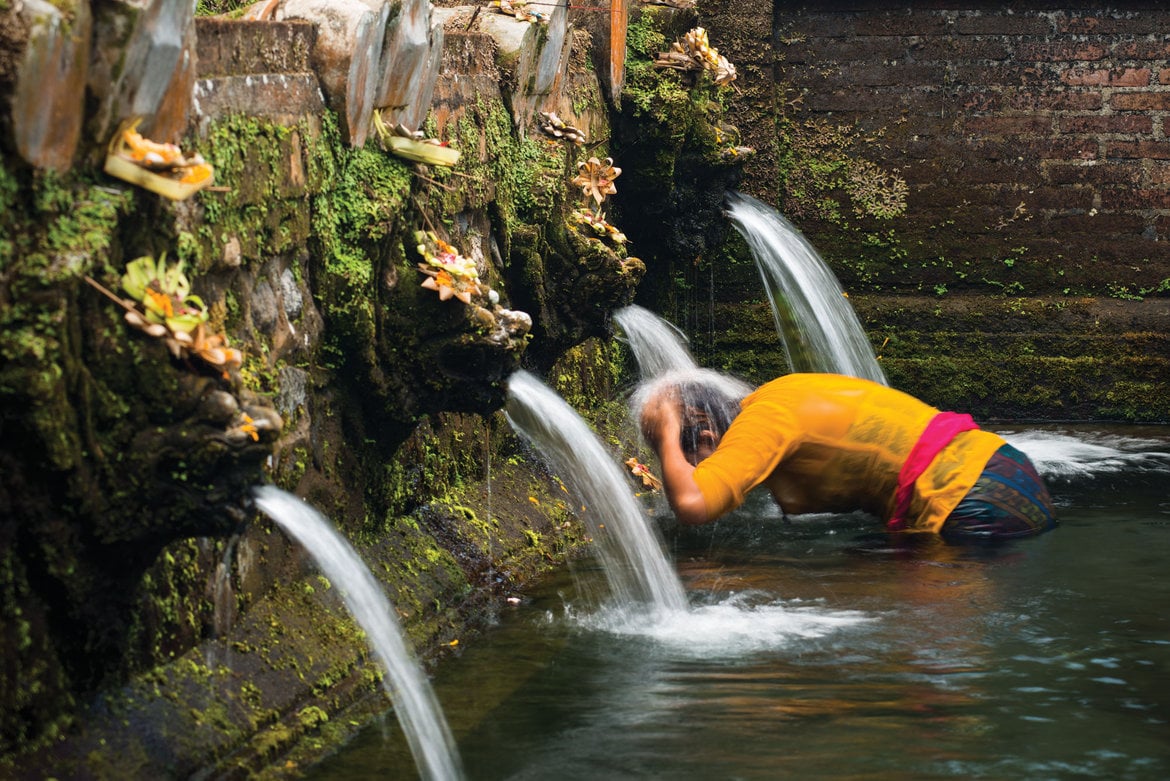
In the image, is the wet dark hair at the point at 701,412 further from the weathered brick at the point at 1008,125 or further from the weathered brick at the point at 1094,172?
the weathered brick at the point at 1094,172

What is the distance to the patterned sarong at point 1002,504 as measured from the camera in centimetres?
581

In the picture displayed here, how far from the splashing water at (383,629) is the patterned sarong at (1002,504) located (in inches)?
92.9

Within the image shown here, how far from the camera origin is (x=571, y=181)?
24.8 feet

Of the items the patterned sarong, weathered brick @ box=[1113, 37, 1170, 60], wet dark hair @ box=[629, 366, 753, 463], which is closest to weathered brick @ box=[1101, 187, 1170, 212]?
weathered brick @ box=[1113, 37, 1170, 60]

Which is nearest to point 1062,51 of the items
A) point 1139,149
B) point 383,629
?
point 1139,149

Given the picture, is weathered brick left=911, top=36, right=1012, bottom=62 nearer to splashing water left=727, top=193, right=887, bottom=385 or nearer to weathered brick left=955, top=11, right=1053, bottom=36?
weathered brick left=955, top=11, right=1053, bottom=36

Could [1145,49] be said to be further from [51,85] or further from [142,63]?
[51,85]

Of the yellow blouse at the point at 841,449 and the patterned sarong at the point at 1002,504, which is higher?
the yellow blouse at the point at 841,449

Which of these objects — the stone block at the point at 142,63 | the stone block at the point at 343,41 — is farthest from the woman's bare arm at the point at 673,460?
the stone block at the point at 142,63

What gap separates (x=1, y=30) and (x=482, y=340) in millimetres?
2173

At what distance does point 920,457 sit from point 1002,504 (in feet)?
1.41

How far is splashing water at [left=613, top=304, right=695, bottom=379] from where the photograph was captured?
8648 mm

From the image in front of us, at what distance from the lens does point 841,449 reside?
18.1 feet

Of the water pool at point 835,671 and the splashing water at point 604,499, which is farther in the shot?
the splashing water at point 604,499
